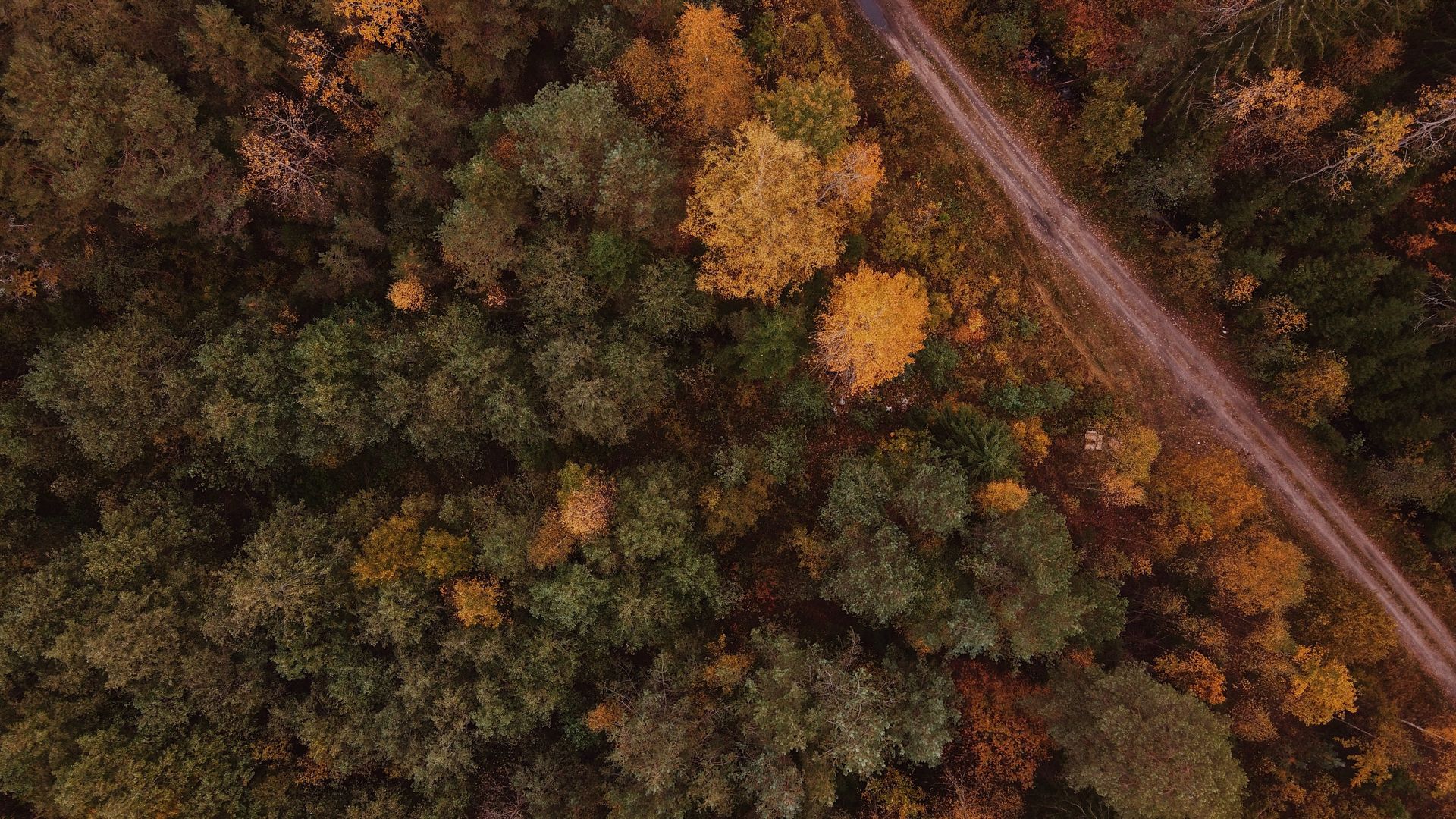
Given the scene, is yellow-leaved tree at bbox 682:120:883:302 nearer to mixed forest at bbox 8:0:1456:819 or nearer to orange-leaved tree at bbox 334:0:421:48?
mixed forest at bbox 8:0:1456:819

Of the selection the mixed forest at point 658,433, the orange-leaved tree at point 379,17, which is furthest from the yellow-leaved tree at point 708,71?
the orange-leaved tree at point 379,17

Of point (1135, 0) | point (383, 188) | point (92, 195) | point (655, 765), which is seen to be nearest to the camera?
point (655, 765)

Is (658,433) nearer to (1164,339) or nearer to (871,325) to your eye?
(871,325)

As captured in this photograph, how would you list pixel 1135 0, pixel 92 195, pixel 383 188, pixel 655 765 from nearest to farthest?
pixel 655 765 < pixel 92 195 < pixel 383 188 < pixel 1135 0

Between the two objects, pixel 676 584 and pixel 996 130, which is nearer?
pixel 676 584

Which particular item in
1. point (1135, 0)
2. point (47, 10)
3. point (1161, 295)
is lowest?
point (47, 10)

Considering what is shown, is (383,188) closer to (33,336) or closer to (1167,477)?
(33,336)

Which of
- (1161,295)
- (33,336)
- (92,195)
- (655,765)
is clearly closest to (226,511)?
(33,336)

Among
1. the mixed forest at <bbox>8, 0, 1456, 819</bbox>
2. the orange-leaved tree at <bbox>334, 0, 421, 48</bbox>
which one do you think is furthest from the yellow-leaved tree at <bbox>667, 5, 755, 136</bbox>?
the orange-leaved tree at <bbox>334, 0, 421, 48</bbox>
